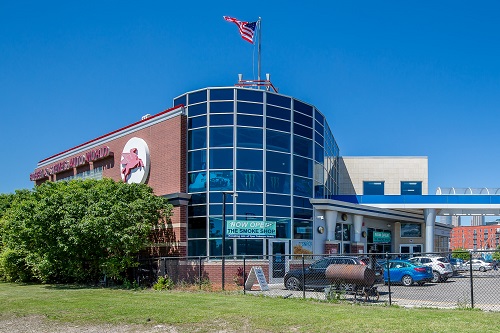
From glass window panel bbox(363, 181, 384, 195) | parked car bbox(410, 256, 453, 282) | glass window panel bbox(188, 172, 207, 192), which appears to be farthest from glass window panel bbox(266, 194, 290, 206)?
glass window panel bbox(363, 181, 384, 195)

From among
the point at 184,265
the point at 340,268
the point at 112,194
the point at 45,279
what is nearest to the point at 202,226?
the point at 184,265

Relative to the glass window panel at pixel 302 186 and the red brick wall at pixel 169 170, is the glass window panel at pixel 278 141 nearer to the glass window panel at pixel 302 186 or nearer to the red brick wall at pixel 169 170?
the glass window panel at pixel 302 186

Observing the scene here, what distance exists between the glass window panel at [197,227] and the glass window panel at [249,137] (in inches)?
175

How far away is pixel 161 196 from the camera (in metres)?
28.7

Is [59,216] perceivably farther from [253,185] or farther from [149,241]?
[253,185]

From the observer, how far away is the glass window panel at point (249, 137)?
28906mm

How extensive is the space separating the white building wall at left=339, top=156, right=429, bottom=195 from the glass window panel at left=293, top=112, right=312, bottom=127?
661 inches

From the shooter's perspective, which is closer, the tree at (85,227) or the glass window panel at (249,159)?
the tree at (85,227)

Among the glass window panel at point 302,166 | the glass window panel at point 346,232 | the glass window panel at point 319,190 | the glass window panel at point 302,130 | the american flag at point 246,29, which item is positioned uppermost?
the american flag at point 246,29

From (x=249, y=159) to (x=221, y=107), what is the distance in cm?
315

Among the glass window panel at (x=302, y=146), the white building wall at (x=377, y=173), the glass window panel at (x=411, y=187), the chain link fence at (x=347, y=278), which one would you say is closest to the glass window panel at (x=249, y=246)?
the chain link fence at (x=347, y=278)

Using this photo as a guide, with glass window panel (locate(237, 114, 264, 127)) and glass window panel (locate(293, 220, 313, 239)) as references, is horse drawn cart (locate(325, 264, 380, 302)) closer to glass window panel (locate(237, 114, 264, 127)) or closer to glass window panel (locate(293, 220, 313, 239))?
glass window panel (locate(293, 220, 313, 239))

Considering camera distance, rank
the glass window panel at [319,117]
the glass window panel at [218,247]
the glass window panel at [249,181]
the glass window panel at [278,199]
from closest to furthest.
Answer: the glass window panel at [218,247], the glass window panel at [249,181], the glass window panel at [278,199], the glass window panel at [319,117]

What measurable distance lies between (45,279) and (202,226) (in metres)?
8.81
